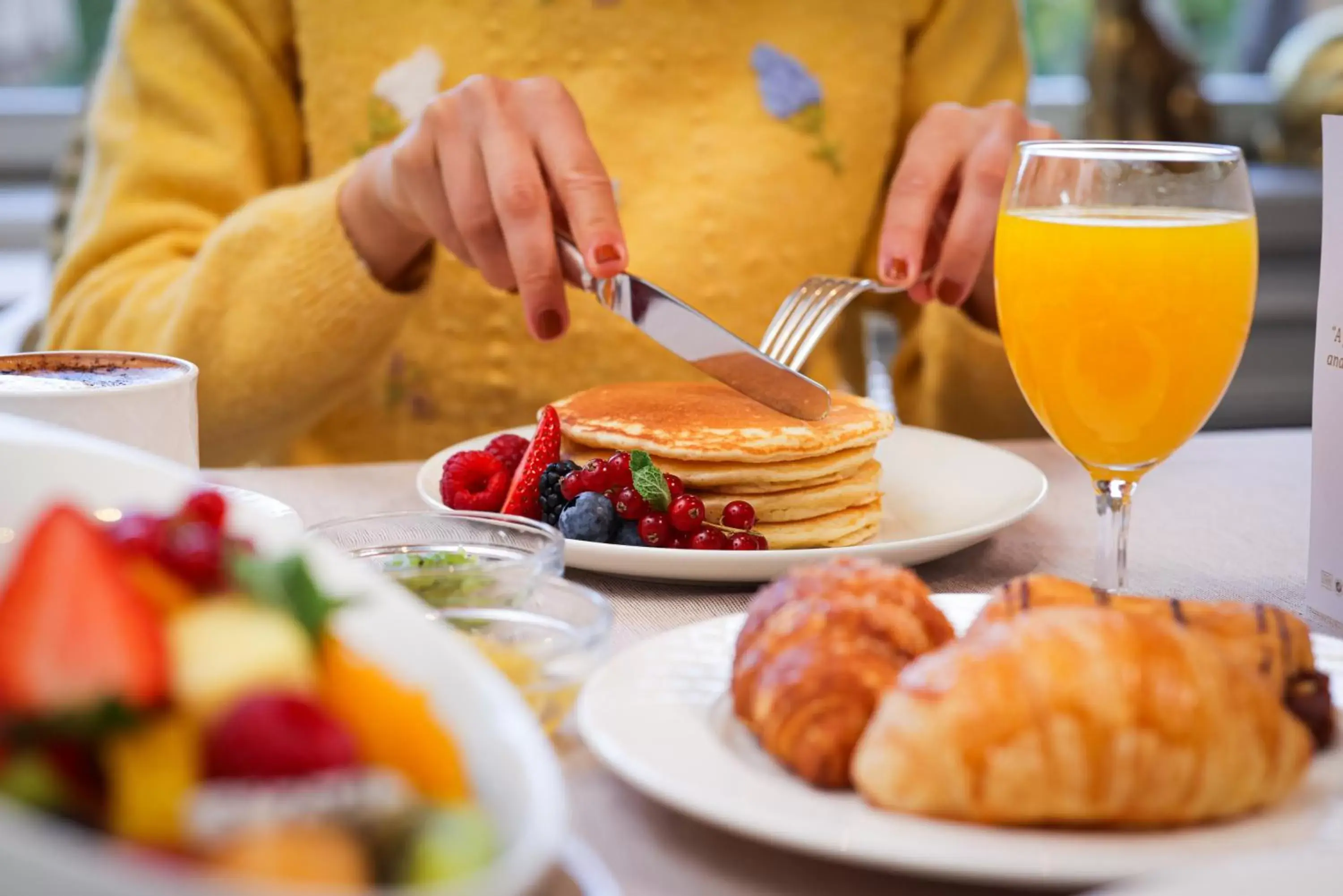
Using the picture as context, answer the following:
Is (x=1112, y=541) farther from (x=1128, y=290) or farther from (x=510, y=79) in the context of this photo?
(x=510, y=79)

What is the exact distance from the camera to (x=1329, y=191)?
87 centimetres

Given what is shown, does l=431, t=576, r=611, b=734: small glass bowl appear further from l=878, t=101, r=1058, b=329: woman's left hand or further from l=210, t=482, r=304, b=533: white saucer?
l=878, t=101, r=1058, b=329: woman's left hand

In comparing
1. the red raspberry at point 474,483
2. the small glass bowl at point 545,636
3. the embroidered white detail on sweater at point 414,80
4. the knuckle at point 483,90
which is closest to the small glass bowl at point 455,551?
the small glass bowl at point 545,636

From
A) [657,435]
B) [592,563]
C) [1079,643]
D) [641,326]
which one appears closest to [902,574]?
[1079,643]

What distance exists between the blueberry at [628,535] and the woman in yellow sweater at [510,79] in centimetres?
71

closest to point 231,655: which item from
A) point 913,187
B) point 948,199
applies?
point 913,187

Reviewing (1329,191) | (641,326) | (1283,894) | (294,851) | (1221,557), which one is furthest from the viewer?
(641,326)

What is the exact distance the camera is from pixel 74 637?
37 centimetres

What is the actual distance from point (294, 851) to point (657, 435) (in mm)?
771

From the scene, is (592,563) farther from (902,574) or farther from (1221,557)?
(1221,557)

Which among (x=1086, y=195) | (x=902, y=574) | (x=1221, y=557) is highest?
(x=1086, y=195)

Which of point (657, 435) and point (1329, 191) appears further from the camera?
point (657, 435)

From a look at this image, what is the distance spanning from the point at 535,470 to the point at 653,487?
130 mm

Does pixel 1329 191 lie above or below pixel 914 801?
above
